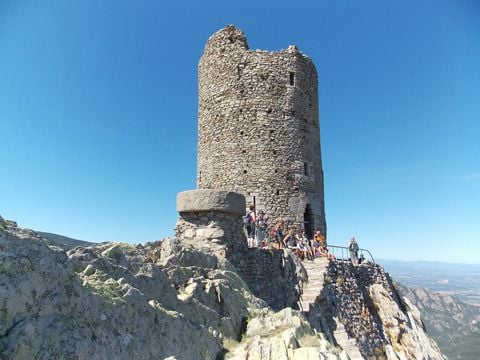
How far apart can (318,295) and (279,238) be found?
3.13 metres

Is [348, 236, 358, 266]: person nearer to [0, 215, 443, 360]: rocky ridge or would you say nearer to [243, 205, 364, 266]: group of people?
[243, 205, 364, 266]: group of people

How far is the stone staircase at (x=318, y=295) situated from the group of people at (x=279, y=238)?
885 millimetres

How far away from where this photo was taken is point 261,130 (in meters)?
18.6

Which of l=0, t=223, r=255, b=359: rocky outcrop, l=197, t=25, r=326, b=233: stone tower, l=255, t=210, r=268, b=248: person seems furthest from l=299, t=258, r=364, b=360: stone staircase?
l=0, t=223, r=255, b=359: rocky outcrop

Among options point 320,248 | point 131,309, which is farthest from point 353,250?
point 131,309

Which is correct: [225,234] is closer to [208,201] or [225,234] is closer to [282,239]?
[208,201]

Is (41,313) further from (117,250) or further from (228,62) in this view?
(228,62)

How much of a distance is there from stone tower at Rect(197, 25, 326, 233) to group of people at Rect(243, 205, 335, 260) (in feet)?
2.87

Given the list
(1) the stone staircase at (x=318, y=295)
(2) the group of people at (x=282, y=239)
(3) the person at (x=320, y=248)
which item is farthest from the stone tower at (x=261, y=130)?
(1) the stone staircase at (x=318, y=295)

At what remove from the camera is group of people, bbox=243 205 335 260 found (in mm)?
14453

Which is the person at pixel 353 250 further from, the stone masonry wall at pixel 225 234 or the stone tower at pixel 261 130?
the stone masonry wall at pixel 225 234

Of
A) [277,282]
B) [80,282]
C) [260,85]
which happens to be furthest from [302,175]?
[80,282]

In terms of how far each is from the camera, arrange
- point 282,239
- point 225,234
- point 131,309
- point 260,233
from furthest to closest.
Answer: point 282,239 → point 260,233 → point 225,234 → point 131,309

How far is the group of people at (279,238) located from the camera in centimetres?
1445
